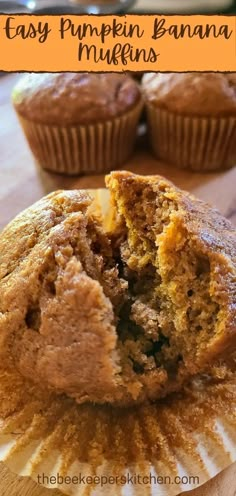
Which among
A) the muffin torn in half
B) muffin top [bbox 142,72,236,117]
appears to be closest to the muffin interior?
the muffin torn in half

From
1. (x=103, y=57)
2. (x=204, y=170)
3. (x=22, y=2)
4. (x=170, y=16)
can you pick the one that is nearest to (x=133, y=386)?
(x=103, y=57)

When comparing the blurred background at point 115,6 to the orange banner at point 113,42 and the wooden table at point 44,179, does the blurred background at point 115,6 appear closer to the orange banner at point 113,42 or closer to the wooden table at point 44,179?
the wooden table at point 44,179

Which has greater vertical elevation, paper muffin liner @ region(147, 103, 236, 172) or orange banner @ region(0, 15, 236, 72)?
orange banner @ region(0, 15, 236, 72)

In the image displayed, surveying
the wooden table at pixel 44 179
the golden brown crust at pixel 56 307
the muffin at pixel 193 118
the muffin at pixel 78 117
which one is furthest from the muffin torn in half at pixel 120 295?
the muffin at pixel 193 118

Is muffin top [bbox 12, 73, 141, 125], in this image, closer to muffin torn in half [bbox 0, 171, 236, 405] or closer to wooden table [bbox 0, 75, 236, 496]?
wooden table [bbox 0, 75, 236, 496]

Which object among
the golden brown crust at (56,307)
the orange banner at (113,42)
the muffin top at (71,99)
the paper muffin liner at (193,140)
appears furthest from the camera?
the paper muffin liner at (193,140)

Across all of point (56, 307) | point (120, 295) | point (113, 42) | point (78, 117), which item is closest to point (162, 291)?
point (120, 295)

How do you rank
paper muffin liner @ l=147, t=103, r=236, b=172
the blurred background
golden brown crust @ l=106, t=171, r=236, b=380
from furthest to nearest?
the blurred background < paper muffin liner @ l=147, t=103, r=236, b=172 < golden brown crust @ l=106, t=171, r=236, b=380
